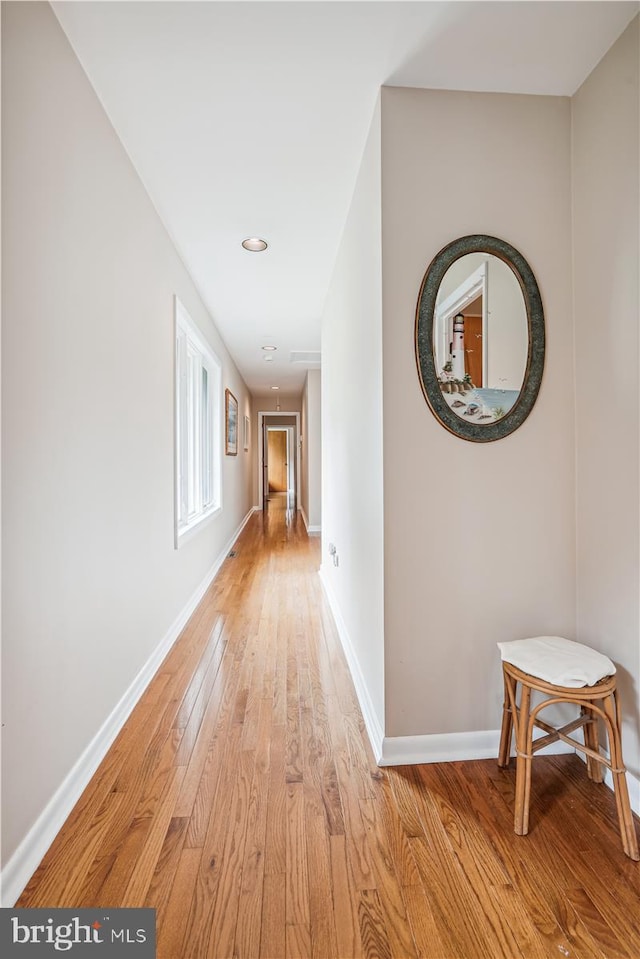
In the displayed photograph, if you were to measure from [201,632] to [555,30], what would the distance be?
3232mm

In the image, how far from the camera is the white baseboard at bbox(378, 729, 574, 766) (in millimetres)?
1672

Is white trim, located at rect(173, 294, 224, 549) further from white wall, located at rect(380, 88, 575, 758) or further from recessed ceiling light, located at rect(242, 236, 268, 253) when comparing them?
white wall, located at rect(380, 88, 575, 758)

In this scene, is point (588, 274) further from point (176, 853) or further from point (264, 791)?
point (176, 853)

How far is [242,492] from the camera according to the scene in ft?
24.9

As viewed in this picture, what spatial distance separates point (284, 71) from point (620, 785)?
2.54 metres

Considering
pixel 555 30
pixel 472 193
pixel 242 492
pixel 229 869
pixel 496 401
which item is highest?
pixel 555 30

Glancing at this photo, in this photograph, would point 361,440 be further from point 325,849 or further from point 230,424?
point 230,424

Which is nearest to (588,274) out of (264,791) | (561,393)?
(561,393)

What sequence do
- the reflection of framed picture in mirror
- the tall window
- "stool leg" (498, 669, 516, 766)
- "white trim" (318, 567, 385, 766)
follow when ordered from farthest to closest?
the reflection of framed picture in mirror < the tall window < "white trim" (318, 567, 385, 766) < "stool leg" (498, 669, 516, 766)

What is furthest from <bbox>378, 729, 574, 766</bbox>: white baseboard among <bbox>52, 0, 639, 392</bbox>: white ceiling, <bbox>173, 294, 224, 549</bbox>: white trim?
<bbox>52, 0, 639, 392</bbox>: white ceiling

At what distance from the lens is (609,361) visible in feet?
5.10

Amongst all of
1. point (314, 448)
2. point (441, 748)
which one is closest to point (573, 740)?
point (441, 748)

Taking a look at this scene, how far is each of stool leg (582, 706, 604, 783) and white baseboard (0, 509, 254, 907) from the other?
5.61ft

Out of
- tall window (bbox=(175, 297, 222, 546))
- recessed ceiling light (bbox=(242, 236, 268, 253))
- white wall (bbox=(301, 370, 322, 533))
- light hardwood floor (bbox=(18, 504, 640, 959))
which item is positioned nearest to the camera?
light hardwood floor (bbox=(18, 504, 640, 959))
